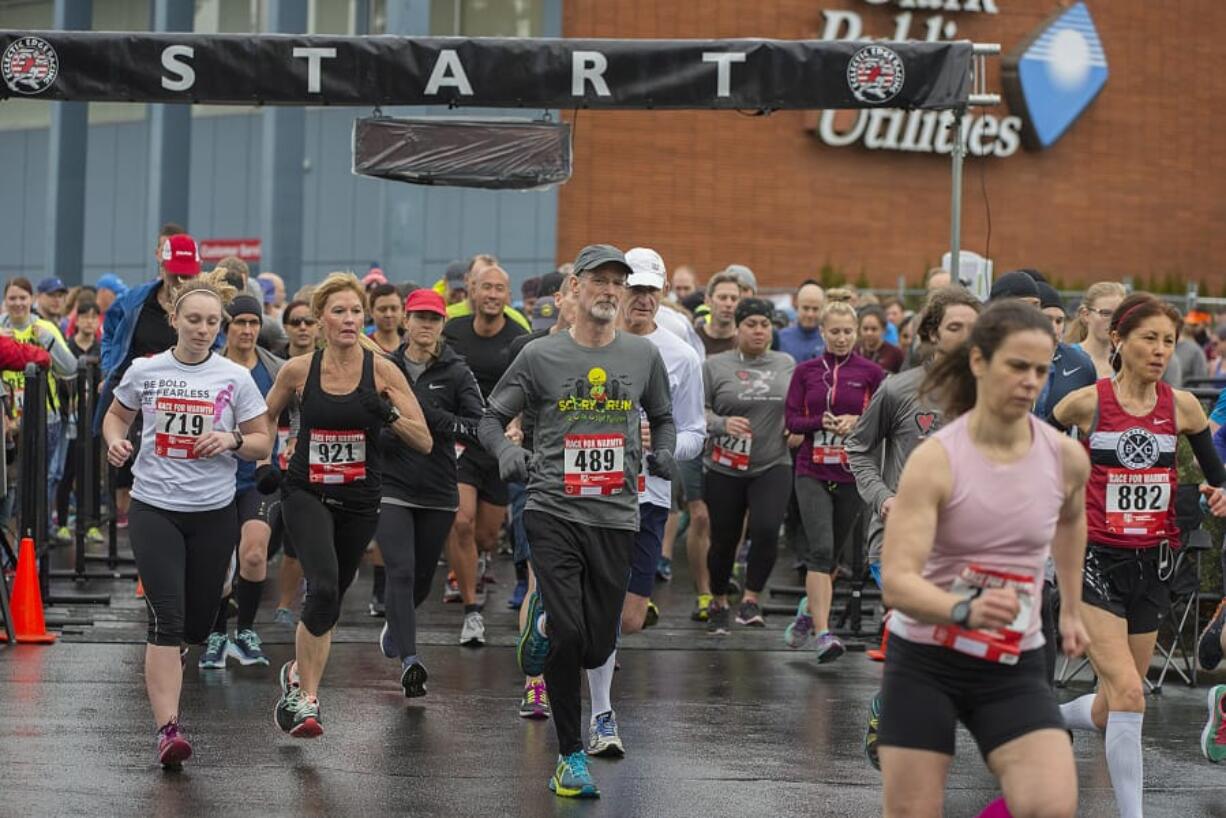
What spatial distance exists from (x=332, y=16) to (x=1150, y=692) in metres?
29.4

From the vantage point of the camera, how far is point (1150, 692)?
11586 mm

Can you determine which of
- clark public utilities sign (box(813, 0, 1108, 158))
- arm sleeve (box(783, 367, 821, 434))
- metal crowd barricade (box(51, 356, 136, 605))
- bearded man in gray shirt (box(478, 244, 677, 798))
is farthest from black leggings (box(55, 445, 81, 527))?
clark public utilities sign (box(813, 0, 1108, 158))

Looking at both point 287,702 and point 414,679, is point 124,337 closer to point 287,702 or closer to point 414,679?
point 414,679

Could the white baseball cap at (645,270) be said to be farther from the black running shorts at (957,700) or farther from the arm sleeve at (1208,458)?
the black running shorts at (957,700)

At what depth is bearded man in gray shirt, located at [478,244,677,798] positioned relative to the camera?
8.39 meters

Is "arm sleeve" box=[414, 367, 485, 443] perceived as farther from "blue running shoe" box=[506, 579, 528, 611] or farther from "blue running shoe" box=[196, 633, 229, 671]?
"blue running shoe" box=[506, 579, 528, 611]

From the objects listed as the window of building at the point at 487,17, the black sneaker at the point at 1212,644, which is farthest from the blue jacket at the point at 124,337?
the window of building at the point at 487,17

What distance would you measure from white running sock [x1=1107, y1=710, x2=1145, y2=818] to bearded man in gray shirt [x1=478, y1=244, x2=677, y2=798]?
2.02 meters

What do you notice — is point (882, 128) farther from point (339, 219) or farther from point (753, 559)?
point (753, 559)

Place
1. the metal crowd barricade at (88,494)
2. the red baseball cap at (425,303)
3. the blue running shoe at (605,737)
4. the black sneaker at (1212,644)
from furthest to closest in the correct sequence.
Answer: the metal crowd barricade at (88,494) < the red baseball cap at (425,303) < the black sneaker at (1212,644) < the blue running shoe at (605,737)

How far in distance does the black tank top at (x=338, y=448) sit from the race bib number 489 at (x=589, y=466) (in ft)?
5.01

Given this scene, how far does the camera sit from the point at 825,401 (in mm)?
12875

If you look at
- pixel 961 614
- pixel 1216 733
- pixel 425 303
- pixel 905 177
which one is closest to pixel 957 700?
pixel 961 614

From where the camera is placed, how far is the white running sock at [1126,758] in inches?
301
